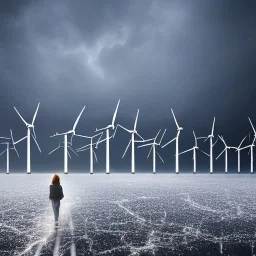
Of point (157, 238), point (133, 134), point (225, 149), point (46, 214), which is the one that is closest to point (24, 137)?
point (133, 134)

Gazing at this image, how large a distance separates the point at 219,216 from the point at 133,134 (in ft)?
300

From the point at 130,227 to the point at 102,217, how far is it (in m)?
3.05

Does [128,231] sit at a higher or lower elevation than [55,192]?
lower

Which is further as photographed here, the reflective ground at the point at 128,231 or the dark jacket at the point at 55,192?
the dark jacket at the point at 55,192

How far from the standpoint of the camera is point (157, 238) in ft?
42.4

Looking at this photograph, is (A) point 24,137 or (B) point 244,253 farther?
(A) point 24,137

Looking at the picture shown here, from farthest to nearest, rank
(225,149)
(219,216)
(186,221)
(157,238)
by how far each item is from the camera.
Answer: (225,149) → (219,216) → (186,221) → (157,238)

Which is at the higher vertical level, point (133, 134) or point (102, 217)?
point (133, 134)

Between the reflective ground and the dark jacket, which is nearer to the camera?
the reflective ground

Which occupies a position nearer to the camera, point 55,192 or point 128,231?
point 128,231

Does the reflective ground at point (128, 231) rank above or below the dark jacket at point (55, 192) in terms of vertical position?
below

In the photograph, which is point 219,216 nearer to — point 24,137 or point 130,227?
point 130,227

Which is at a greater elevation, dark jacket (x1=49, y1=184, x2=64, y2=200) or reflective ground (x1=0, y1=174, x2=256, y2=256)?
dark jacket (x1=49, y1=184, x2=64, y2=200)

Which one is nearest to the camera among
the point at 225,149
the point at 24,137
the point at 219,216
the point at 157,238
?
the point at 157,238
